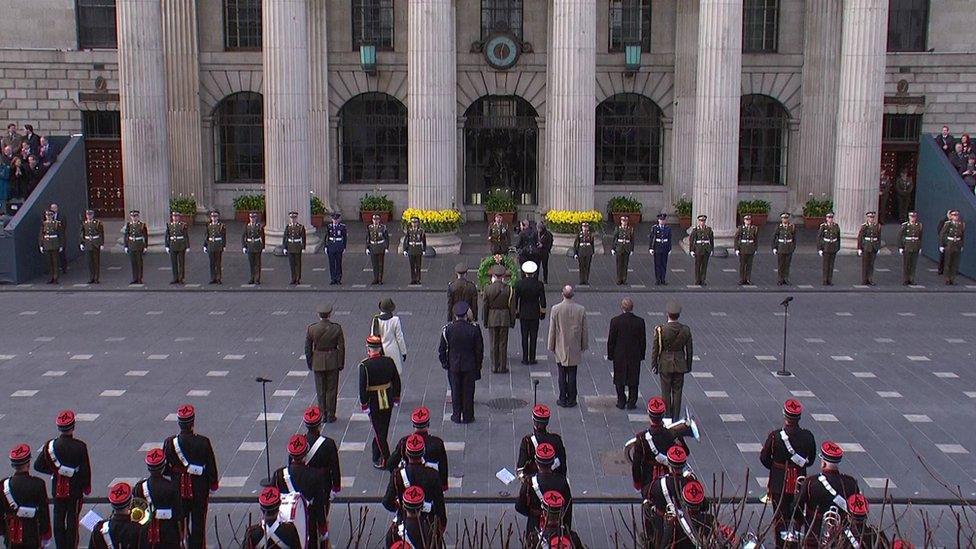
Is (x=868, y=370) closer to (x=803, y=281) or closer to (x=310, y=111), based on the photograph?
(x=803, y=281)

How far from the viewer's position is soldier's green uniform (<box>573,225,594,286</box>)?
2516 centimetres

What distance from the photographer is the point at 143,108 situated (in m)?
28.5

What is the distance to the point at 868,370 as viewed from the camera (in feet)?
58.4

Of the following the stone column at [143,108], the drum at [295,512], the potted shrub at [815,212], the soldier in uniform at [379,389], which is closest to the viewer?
the drum at [295,512]

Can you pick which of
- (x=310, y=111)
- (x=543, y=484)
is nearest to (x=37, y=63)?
(x=310, y=111)

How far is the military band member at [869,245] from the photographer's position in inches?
984

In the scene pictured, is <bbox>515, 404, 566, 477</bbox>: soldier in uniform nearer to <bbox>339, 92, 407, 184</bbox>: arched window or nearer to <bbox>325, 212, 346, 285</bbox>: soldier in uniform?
<bbox>325, 212, 346, 285</bbox>: soldier in uniform

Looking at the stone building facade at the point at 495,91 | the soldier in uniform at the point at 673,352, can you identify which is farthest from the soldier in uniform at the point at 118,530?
the stone building facade at the point at 495,91

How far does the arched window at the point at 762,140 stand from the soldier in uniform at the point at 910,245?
37.1ft

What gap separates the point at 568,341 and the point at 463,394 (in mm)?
1743

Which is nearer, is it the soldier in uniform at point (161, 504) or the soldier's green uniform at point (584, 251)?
the soldier in uniform at point (161, 504)

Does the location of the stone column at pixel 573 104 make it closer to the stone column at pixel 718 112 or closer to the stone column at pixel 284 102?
the stone column at pixel 718 112

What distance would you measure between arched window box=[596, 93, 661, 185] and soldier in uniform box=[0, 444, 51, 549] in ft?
92.1

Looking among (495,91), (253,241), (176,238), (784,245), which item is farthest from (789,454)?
(495,91)
